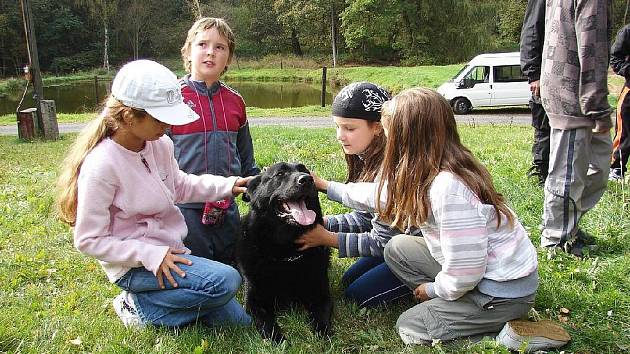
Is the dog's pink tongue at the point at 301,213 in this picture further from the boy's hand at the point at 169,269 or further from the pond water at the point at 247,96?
the pond water at the point at 247,96

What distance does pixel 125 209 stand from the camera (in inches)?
105

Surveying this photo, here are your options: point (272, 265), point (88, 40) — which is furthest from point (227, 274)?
point (88, 40)

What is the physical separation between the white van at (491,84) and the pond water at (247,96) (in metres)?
7.24

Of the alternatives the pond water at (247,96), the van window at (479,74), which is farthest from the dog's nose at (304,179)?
the pond water at (247,96)

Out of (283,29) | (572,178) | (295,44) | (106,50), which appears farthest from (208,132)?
(106,50)

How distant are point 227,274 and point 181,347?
44 cm

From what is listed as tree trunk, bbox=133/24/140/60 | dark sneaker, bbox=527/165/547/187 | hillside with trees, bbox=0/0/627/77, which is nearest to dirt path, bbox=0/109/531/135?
dark sneaker, bbox=527/165/547/187

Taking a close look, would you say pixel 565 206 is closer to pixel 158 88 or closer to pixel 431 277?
pixel 431 277

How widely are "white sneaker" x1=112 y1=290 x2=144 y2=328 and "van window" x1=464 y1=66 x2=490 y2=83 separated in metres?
17.4

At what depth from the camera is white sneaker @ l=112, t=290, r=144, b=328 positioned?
285 cm

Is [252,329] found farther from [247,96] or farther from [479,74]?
[247,96]

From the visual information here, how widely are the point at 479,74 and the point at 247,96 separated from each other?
1513 centimetres

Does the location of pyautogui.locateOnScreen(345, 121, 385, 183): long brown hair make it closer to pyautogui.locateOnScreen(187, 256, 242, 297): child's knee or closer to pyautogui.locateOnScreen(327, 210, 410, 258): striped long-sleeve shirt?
pyautogui.locateOnScreen(327, 210, 410, 258): striped long-sleeve shirt

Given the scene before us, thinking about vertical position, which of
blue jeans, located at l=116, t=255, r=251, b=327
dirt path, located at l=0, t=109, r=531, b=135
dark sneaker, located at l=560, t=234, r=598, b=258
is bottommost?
dirt path, located at l=0, t=109, r=531, b=135
